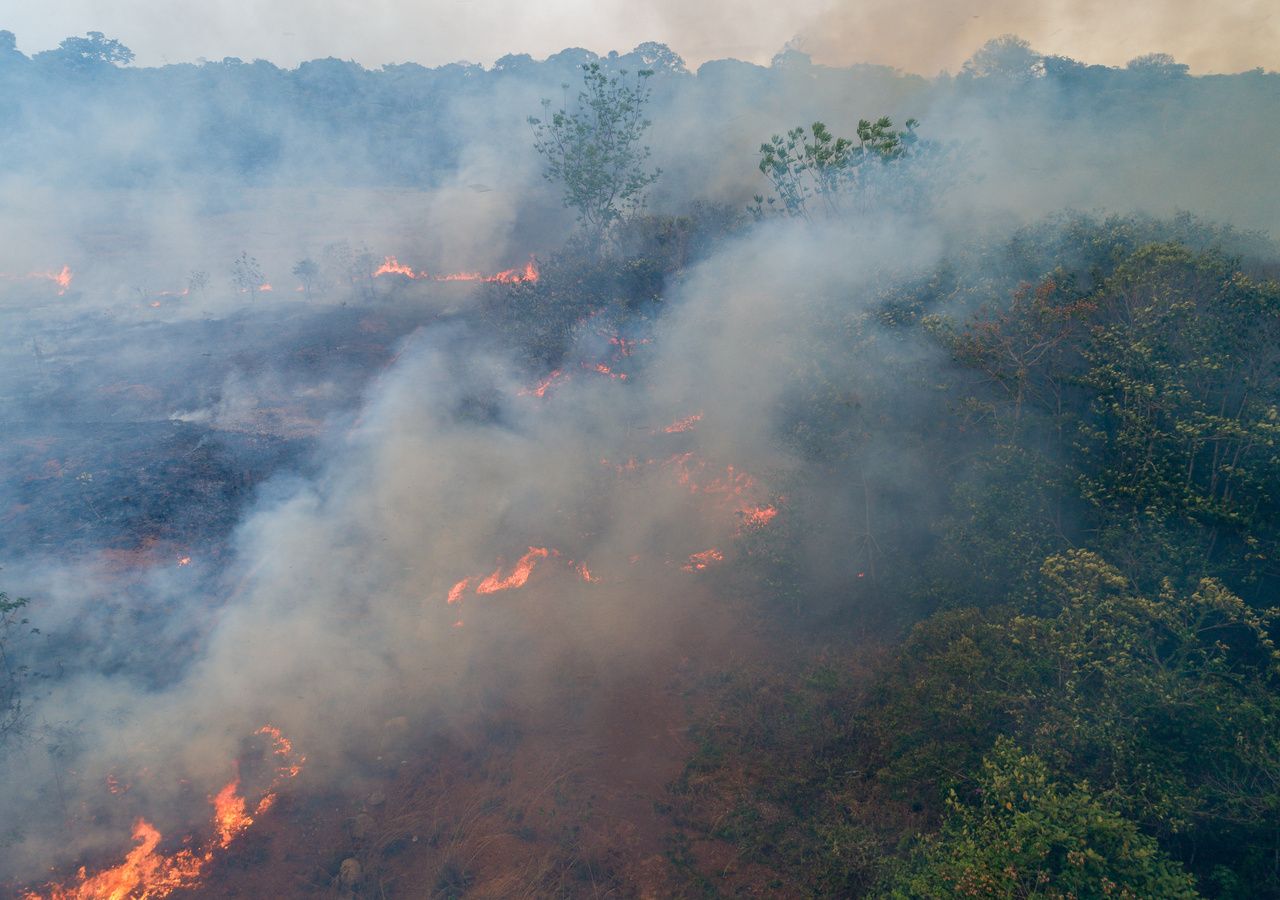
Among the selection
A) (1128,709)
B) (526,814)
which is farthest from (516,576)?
(1128,709)

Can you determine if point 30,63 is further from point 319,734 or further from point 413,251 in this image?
point 319,734

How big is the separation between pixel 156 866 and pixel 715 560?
14.2m

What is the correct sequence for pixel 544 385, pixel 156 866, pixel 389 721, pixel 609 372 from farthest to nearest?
pixel 609 372 → pixel 544 385 → pixel 389 721 → pixel 156 866

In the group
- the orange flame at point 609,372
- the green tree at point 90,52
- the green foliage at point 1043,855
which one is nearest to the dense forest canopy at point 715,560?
the green foliage at point 1043,855

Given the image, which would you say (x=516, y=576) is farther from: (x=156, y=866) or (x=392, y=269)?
(x=392, y=269)

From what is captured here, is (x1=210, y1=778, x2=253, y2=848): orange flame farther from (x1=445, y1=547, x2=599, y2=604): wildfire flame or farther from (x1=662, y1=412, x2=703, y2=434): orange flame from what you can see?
(x1=662, y1=412, x2=703, y2=434): orange flame

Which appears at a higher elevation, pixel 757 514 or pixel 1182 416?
pixel 1182 416

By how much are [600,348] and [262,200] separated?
1499 inches

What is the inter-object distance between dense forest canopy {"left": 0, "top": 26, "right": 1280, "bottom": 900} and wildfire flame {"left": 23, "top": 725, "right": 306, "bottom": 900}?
0.34 feet

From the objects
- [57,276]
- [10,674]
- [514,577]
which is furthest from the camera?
[57,276]

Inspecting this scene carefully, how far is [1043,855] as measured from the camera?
7941 millimetres

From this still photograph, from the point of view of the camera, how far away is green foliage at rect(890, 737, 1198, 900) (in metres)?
7.82

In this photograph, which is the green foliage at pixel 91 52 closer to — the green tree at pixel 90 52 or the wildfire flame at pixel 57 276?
the green tree at pixel 90 52

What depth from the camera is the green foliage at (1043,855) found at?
7.82 metres
